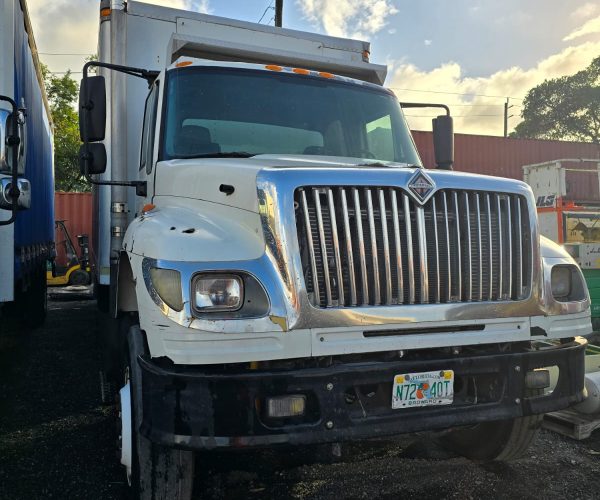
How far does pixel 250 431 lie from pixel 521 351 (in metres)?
1.49

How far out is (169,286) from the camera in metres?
2.34

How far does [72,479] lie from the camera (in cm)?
330

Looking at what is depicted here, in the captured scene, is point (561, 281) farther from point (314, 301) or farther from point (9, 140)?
point (9, 140)

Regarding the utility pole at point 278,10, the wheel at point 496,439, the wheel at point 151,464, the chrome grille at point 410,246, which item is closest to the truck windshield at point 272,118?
the chrome grille at point 410,246

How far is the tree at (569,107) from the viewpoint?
4281 centimetres

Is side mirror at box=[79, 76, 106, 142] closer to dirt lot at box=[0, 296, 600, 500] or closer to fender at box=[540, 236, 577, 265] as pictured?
dirt lot at box=[0, 296, 600, 500]

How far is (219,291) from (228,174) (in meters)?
0.76

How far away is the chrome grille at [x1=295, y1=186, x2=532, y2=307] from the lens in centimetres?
247

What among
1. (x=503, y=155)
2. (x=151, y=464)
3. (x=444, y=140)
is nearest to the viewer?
(x=151, y=464)

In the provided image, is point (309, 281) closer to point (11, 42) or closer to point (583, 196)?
point (11, 42)

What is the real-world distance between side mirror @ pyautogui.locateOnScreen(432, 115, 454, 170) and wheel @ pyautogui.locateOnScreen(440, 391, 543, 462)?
7.23 ft

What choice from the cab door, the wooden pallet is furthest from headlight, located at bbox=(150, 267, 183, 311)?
the wooden pallet

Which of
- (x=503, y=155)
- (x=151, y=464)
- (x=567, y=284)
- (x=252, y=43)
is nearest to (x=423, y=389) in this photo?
(x=567, y=284)

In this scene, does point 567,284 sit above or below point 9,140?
below
